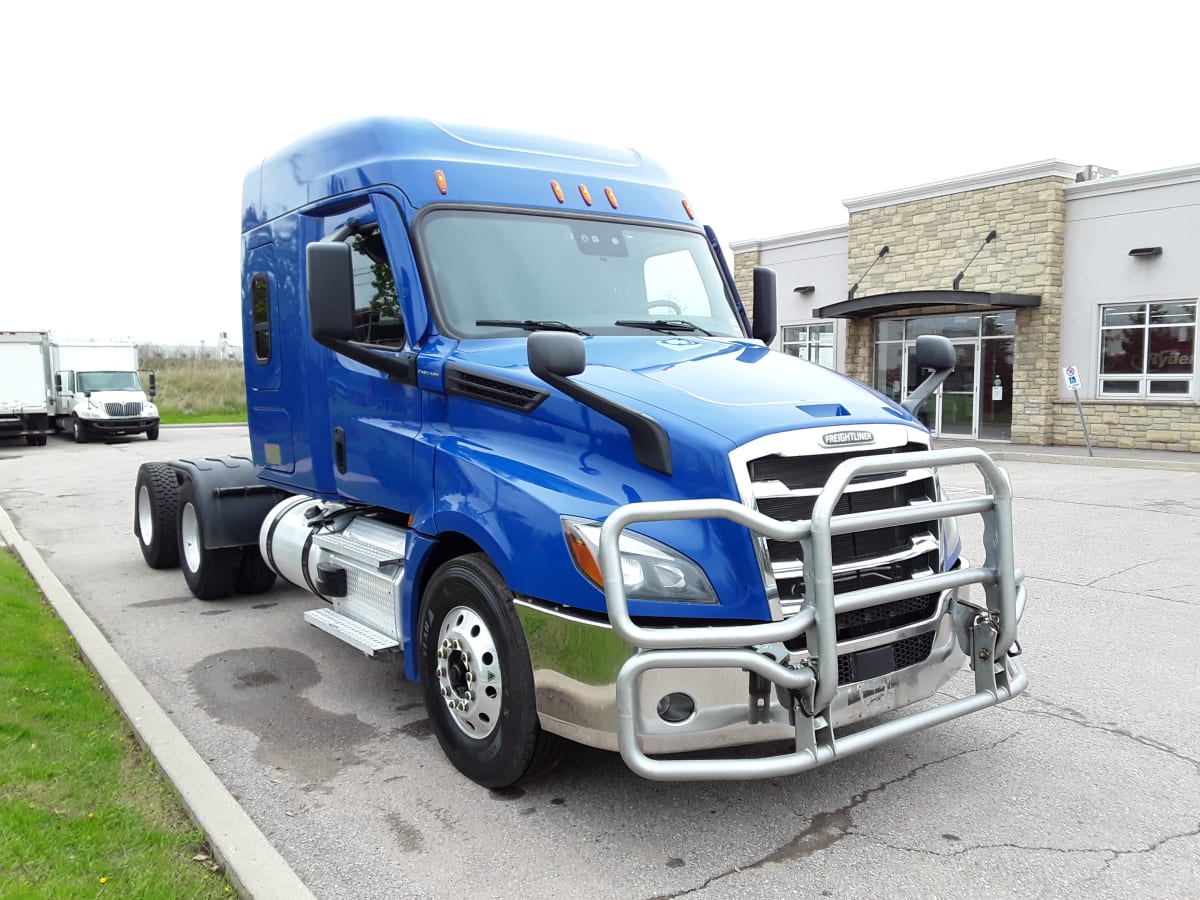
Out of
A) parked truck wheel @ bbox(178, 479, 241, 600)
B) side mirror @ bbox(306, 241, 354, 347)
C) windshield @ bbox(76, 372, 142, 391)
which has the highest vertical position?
side mirror @ bbox(306, 241, 354, 347)

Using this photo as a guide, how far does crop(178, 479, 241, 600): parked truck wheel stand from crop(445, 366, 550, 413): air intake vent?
3647 mm

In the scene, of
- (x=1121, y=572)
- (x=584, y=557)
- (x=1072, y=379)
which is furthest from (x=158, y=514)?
(x=1072, y=379)

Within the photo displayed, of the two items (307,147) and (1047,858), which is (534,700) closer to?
(1047,858)

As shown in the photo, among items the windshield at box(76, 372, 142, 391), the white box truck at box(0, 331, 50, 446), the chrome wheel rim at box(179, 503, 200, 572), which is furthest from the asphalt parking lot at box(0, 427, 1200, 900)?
the windshield at box(76, 372, 142, 391)

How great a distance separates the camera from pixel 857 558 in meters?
3.64

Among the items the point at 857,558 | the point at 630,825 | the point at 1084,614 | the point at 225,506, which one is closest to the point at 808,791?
the point at 630,825

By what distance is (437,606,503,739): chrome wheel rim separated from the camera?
3.84 m

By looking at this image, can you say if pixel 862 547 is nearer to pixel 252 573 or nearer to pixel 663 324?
pixel 663 324

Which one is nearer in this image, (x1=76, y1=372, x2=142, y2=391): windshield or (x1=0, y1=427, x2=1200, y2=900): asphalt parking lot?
(x1=0, y1=427, x2=1200, y2=900): asphalt parking lot

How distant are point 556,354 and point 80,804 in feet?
8.23

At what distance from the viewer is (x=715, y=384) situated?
152 inches

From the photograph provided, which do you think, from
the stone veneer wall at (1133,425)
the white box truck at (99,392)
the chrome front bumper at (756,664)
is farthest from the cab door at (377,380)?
the white box truck at (99,392)

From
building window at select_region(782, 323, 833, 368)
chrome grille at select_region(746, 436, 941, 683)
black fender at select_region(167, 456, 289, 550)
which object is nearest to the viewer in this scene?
chrome grille at select_region(746, 436, 941, 683)

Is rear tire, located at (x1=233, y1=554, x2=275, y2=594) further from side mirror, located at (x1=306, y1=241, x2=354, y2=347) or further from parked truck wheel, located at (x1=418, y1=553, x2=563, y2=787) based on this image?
parked truck wheel, located at (x1=418, y1=553, x2=563, y2=787)
